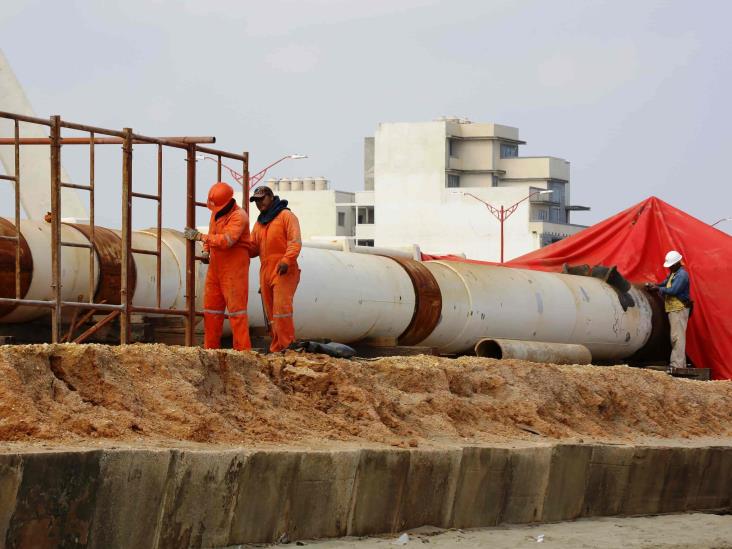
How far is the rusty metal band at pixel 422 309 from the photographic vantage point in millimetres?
16453

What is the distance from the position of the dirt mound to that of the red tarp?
5707mm

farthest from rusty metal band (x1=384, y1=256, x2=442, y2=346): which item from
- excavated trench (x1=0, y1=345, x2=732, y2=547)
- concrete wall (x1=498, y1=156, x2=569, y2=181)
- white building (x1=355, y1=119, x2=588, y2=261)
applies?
concrete wall (x1=498, y1=156, x2=569, y2=181)

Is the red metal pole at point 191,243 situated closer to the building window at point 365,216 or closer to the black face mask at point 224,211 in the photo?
the black face mask at point 224,211

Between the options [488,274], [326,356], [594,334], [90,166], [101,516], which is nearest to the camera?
[101,516]

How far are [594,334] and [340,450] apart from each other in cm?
1156

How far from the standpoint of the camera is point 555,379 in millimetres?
13000

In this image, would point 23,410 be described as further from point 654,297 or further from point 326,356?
point 654,297

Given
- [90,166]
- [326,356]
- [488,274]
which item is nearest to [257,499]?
[326,356]

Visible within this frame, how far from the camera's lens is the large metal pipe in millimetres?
12852

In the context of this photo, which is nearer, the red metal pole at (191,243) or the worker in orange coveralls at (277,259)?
the worker in orange coveralls at (277,259)

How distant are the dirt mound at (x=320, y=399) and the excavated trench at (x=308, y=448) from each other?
16 millimetres

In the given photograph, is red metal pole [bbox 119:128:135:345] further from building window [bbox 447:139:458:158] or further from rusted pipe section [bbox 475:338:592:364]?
building window [bbox 447:139:458:158]

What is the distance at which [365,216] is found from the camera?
10219 centimetres

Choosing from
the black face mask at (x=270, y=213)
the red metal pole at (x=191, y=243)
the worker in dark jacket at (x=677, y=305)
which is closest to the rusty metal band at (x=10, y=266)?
the red metal pole at (x=191, y=243)
